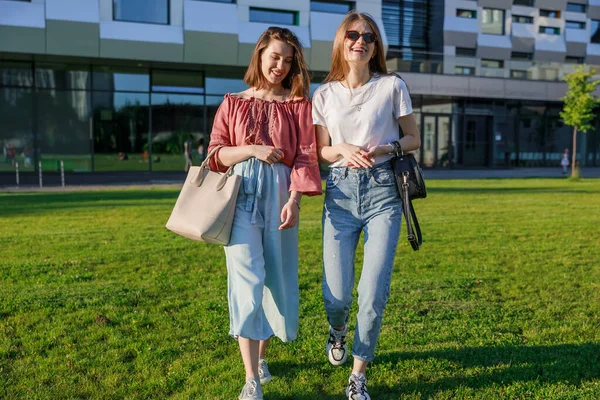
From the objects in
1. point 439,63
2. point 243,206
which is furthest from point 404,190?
point 439,63

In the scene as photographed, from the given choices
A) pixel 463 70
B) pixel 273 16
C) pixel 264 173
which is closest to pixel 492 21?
pixel 463 70

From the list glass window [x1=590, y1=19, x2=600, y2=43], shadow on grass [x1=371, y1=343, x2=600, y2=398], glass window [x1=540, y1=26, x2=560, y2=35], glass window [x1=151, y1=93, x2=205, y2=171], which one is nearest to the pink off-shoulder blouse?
shadow on grass [x1=371, y1=343, x2=600, y2=398]

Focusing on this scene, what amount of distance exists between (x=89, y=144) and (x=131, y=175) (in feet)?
7.15

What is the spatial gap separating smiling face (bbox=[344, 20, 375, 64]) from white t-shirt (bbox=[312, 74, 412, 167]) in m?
0.15

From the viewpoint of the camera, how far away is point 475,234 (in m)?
10.0

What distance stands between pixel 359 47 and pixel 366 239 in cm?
108

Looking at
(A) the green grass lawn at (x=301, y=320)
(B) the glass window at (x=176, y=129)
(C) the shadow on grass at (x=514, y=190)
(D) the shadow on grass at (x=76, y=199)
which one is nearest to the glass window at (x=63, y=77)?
(B) the glass window at (x=176, y=129)

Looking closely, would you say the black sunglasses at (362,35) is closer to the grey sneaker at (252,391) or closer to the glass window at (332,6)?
the grey sneaker at (252,391)

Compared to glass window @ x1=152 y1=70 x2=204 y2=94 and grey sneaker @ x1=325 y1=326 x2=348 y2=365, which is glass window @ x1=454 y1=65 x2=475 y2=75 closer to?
glass window @ x1=152 y1=70 x2=204 y2=94

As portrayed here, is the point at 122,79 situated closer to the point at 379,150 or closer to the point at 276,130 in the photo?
the point at 276,130

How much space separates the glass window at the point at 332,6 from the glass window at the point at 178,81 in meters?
5.72

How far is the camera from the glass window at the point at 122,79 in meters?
25.8

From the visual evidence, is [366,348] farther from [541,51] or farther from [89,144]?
[541,51]

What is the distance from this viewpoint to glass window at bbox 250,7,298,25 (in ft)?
84.6
